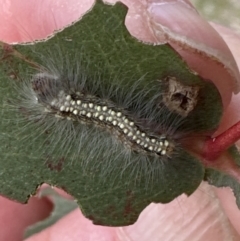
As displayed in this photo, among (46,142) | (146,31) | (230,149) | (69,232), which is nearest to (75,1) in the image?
(146,31)

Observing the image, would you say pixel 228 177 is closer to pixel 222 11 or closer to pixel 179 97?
pixel 179 97

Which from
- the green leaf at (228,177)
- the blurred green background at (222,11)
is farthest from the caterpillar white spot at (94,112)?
the blurred green background at (222,11)

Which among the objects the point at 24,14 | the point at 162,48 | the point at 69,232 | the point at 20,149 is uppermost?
the point at 162,48

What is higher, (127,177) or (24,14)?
(127,177)

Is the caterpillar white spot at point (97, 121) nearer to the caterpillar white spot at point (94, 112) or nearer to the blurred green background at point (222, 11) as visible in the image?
the caterpillar white spot at point (94, 112)

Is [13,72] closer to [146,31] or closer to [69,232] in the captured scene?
→ [146,31]
